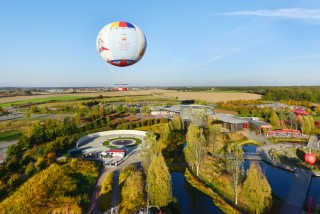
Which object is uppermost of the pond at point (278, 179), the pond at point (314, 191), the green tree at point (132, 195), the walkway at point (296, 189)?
the green tree at point (132, 195)

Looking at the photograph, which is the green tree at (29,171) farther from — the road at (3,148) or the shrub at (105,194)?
the shrub at (105,194)

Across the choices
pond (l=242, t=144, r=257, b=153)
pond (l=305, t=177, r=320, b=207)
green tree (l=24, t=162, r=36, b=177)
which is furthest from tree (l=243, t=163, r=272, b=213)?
green tree (l=24, t=162, r=36, b=177)

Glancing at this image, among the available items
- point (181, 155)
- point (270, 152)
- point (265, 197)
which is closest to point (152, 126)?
point (181, 155)

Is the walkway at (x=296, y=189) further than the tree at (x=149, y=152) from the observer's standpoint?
No

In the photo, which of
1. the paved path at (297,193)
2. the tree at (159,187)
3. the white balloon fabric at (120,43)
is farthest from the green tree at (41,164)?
the paved path at (297,193)

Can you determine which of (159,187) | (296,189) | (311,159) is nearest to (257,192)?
(159,187)

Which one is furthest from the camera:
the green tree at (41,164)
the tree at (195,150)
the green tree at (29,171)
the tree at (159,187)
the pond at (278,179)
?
the green tree at (41,164)

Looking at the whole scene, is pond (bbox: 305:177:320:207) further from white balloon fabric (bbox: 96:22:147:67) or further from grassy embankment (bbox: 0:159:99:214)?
white balloon fabric (bbox: 96:22:147:67)
